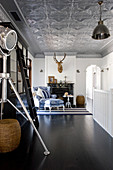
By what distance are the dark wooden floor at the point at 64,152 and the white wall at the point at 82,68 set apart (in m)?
4.86

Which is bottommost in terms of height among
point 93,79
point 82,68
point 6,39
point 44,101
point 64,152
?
point 64,152

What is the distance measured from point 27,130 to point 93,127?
5.13ft

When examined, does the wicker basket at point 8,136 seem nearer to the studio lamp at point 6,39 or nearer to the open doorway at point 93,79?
the studio lamp at point 6,39

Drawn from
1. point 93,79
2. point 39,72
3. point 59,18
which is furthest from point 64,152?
point 93,79

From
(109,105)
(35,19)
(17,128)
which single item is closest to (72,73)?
(35,19)

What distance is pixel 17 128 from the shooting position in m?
2.28

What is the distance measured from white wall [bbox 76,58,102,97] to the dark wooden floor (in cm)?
486

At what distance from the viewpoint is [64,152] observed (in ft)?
7.15

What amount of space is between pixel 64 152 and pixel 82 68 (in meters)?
6.27

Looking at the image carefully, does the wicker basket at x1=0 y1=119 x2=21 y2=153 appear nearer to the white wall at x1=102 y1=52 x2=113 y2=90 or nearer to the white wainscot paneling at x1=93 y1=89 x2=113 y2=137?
the white wainscot paneling at x1=93 y1=89 x2=113 y2=137

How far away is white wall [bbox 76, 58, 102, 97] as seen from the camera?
7.98m

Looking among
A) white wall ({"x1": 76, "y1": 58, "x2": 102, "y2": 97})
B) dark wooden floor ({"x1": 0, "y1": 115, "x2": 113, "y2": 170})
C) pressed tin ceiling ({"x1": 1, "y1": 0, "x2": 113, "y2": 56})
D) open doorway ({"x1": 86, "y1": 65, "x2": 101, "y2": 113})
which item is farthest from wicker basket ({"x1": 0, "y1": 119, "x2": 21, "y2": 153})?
open doorway ({"x1": 86, "y1": 65, "x2": 101, "y2": 113})

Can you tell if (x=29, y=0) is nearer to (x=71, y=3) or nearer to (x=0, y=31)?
(x=71, y=3)

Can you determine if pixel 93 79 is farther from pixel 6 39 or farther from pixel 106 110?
pixel 6 39
